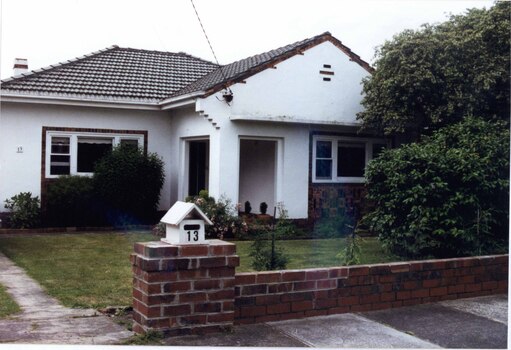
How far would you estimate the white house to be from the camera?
12.9m

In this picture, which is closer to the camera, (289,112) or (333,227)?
(289,112)

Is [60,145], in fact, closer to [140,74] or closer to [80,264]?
[140,74]

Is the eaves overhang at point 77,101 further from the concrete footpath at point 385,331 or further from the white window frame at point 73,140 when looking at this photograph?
the concrete footpath at point 385,331

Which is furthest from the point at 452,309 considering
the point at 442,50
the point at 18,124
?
the point at 18,124

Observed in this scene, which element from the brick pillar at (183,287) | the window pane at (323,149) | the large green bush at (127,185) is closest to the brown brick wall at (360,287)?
the brick pillar at (183,287)

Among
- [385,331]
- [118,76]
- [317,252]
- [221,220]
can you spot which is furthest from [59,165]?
[385,331]

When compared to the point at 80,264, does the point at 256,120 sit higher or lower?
higher

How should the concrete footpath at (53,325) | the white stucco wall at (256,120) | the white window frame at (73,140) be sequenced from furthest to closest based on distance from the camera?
1. the white window frame at (73,140)
2. the white stucco wall at (256,120)
3. the concrete footpath at (53,325)

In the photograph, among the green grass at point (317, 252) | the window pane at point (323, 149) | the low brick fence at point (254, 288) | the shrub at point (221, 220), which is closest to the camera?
the low brick fence at point (254, 288)

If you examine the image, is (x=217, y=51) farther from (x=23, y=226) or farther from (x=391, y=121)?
(x=23, y=226)

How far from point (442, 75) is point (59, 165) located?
825cm

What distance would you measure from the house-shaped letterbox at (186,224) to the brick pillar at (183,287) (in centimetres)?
8

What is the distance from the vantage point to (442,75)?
1159 cm

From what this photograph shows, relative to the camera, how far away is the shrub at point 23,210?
41.3 feet
